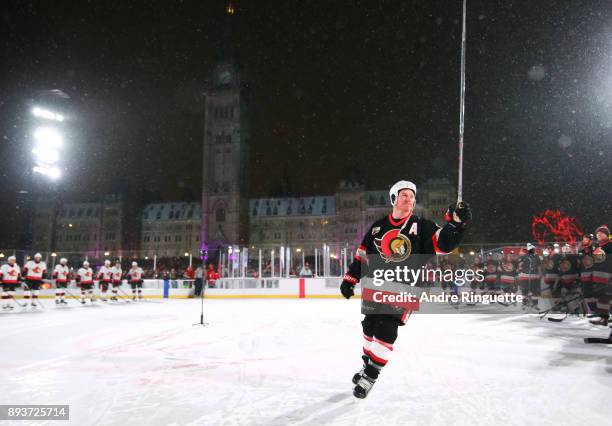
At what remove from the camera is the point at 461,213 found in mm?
4004

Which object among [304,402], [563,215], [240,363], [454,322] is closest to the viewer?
[304,402]

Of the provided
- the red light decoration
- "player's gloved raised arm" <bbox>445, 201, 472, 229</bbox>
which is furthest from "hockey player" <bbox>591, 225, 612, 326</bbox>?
the red light decoration

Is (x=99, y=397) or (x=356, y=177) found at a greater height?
(x=356, y=177)

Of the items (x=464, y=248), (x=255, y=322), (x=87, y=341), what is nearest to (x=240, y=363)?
(x=87, y=341)

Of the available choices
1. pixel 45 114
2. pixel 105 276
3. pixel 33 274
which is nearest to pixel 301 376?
pixel 33 274

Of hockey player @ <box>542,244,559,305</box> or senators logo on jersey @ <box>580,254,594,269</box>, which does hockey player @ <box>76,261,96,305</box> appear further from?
senators logo on jersey @ <box>580,254,594,269</box>

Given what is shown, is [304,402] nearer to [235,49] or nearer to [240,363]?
[240,363]

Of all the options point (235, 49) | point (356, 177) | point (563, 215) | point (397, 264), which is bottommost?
point (397, 264)

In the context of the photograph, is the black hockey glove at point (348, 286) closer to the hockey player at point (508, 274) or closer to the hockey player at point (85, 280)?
the hockey player at point (508, 274)

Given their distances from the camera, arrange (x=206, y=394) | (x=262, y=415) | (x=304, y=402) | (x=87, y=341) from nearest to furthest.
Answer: (x=262, y=415) < (x=304, y=402) < (x=206, y=394) < (x=87, y=341)

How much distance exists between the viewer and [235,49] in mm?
97625

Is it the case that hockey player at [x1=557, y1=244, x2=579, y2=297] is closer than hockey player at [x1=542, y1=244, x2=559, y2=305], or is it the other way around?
hockey player at [x1=557, y1=244, x2=579, y2=297]

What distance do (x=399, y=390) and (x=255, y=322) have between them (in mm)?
6836

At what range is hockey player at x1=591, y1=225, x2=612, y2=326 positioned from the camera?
30.4 feet
